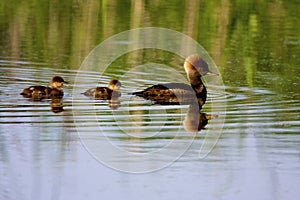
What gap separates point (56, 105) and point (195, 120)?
1.49 metres

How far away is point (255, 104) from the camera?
9352 millimetres

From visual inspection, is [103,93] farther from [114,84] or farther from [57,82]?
[57,82]

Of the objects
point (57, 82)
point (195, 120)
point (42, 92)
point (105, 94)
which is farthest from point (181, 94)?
point (195, 120)

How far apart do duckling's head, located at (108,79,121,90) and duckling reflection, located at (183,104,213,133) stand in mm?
1010

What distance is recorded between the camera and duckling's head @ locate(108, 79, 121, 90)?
10.1 m

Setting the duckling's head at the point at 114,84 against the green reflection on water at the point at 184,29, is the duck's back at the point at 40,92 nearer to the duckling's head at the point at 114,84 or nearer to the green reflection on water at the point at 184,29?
the duckling's head at the point at 114,84

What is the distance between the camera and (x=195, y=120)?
8.59m

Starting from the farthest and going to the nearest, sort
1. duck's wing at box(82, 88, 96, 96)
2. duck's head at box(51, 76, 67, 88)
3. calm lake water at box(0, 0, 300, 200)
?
duck's head at box(51, 76, 67, 88) → duck's wing at box(82, 88, 96, 96) → calm lake water at box(0, 0, 300, 200)

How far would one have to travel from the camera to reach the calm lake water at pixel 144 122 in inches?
247

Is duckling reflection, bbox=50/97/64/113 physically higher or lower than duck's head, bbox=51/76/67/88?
lower

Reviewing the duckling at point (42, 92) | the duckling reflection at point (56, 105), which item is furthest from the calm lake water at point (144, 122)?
the duckling at point (42, 92)

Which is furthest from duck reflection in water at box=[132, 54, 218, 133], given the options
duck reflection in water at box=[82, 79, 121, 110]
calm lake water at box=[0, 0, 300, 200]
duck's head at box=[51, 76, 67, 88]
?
duck's head at box=[51, 76, 67, 88]

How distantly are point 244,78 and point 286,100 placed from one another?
1.66 metres

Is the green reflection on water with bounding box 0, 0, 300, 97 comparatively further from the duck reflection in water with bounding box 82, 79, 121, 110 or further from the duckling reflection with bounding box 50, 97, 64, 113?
the duckling reflection with bounding box 50, 97, 64, 113
